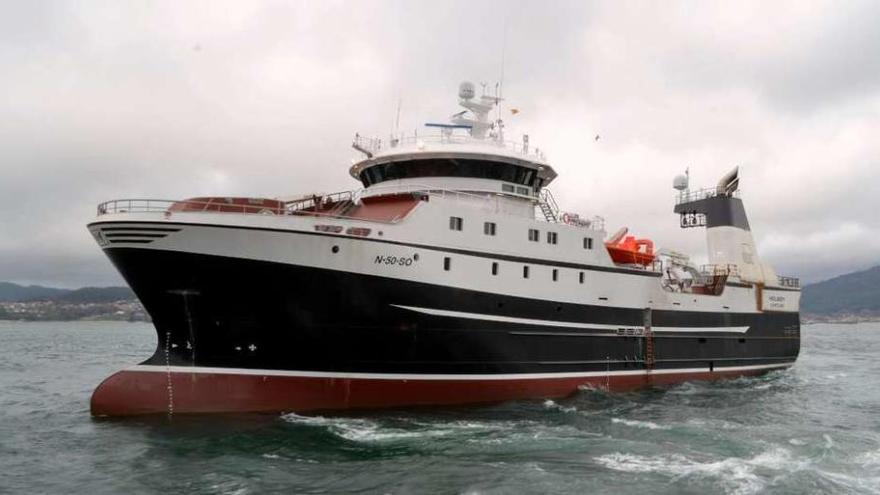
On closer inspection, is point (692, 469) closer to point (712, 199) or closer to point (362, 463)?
point (362, 463)

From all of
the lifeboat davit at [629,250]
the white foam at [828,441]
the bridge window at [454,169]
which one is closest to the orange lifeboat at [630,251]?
the lifeboat davit at [629,250]

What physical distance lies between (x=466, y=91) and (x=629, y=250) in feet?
22.8

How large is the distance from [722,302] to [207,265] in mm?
17207

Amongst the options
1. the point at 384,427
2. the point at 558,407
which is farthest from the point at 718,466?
the point at 384,427

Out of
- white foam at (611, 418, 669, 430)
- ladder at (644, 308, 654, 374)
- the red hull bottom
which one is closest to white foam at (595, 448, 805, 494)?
white foam at (611, 418, 669, 430)

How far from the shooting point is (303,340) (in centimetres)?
1325

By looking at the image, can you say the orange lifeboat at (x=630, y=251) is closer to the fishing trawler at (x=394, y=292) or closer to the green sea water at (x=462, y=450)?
the fishing trawler at (x=394, y=292)

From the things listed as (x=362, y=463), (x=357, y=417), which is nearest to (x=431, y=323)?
(x=357, y=417)

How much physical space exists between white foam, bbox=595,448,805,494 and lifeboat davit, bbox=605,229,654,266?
8.46 meters

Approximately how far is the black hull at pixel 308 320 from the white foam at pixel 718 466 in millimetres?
4778

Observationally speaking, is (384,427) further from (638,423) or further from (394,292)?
(638,423)

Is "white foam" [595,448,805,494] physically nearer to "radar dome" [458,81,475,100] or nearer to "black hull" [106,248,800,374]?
"black hull" [106,248,800,374]

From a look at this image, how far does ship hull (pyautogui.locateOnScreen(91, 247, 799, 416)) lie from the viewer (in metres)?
12.9

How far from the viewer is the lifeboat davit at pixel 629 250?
18.8m
